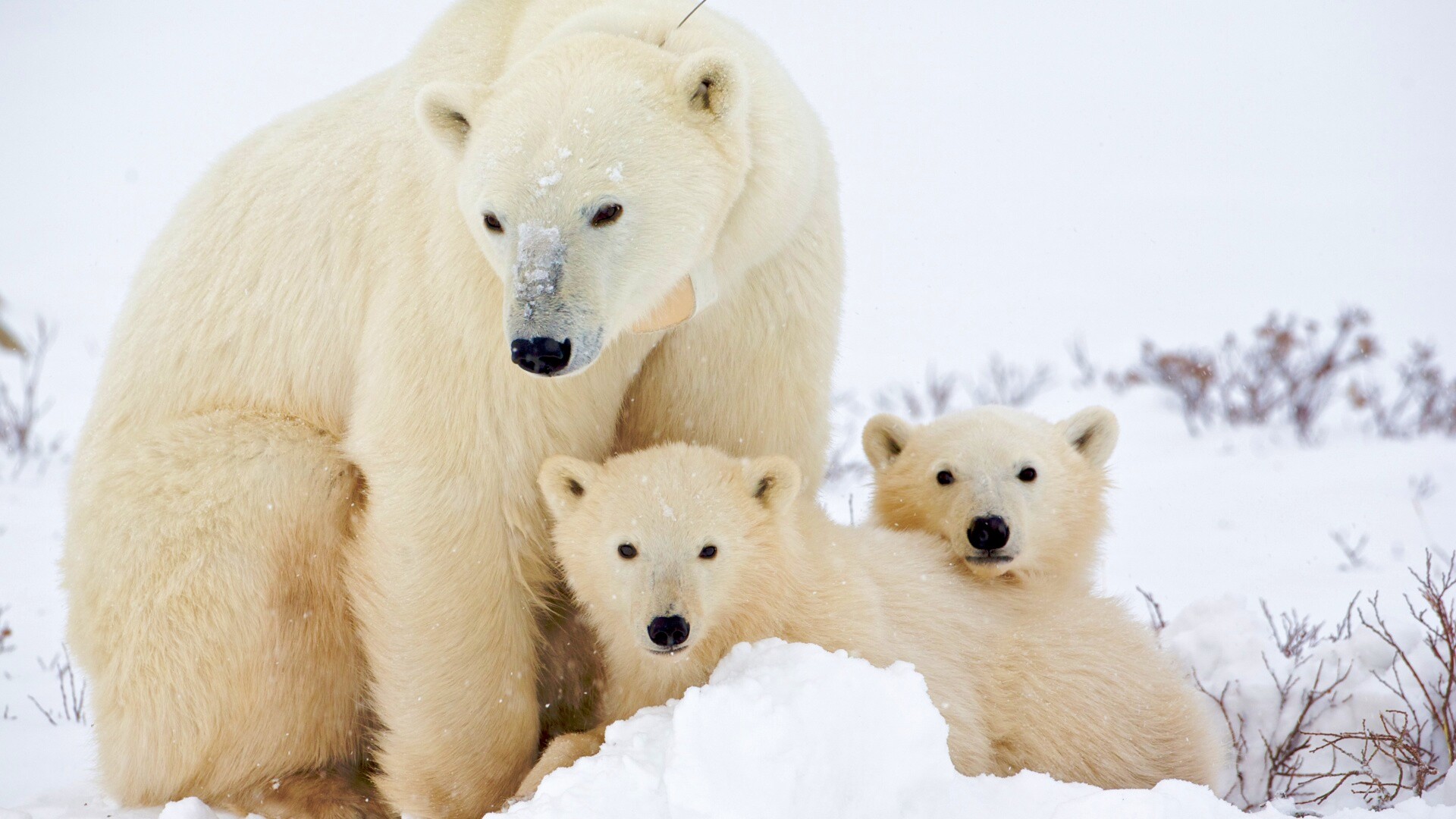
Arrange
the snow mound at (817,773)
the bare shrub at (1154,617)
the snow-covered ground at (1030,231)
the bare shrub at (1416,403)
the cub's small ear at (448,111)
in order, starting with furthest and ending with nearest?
the bare shrub at (1416,403)
the bare shrub at (1154,617)
the snow-covered ground at (1030,231)
the cub's small ear at (448,111)
the snow mound at (817,773)

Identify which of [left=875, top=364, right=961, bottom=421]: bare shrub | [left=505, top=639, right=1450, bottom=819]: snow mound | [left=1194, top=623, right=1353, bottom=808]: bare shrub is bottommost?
[left=1194, top=623, right=1353, bottom=808]: bare shrub

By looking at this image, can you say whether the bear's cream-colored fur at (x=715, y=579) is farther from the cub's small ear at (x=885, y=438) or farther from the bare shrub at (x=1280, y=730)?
the bare shrub at (x=1280, y=730)

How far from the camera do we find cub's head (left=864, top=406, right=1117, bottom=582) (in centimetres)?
360

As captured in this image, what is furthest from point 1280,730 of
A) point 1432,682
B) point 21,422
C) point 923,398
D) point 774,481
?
point 21,422

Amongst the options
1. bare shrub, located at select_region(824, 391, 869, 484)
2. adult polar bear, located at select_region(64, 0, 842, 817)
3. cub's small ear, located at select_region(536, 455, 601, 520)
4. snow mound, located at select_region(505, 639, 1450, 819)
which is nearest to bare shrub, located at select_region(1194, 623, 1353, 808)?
snow mound, located at select_region(505, 639, 1450, 819)

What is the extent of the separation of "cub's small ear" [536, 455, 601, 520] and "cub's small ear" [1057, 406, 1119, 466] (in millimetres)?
1777

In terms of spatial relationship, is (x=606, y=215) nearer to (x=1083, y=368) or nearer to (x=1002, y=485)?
(x=1002, y=485)

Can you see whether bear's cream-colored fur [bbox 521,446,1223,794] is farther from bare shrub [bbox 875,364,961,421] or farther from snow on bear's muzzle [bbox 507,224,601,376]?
bare shrub [bbox 875,364,961,421]

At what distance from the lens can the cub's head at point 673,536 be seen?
9.46 ft

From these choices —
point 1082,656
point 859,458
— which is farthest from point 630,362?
point 859,458

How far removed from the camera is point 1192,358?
33.8ft

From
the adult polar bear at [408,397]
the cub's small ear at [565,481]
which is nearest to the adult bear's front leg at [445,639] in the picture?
the adult polar bear at [408,397]

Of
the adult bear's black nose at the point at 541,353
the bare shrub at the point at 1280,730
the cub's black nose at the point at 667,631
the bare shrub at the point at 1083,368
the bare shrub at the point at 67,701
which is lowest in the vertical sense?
the bare shrub at the point at 67,701

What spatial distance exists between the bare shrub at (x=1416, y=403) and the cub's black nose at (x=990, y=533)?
22.1 ft
